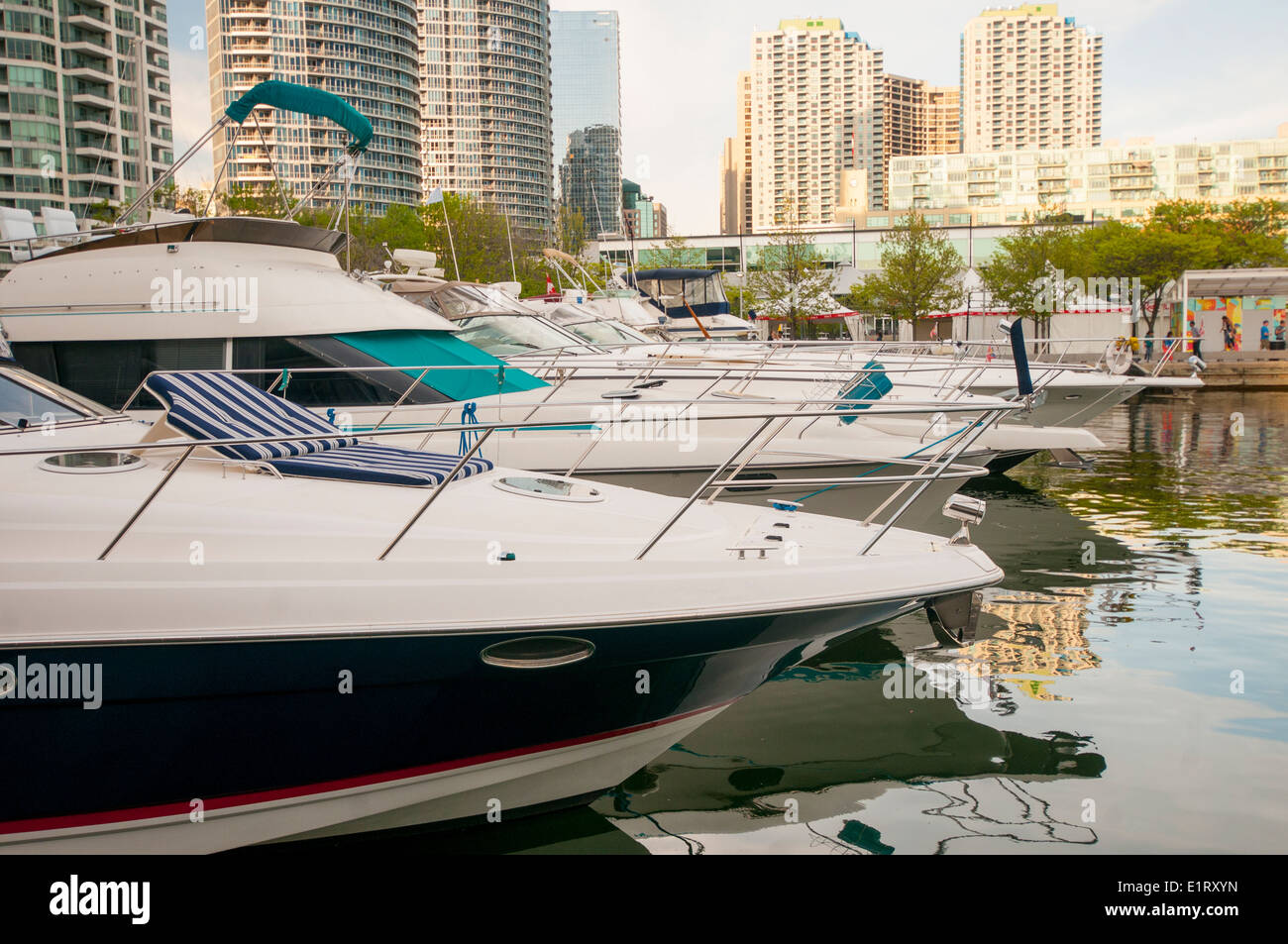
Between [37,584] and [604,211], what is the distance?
12437 centimetres

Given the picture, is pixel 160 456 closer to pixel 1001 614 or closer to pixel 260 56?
pixel 1001 614

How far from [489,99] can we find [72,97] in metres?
75.3

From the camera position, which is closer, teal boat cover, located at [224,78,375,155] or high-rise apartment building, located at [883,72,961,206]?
teal boat cover, located at [224,78,375,155]

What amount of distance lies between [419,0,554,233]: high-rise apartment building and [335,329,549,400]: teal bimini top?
129 m

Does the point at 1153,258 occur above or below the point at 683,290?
above

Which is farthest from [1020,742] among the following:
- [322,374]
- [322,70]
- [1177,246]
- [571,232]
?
[322,70]

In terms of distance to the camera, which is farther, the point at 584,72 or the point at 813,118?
the point at 584,72

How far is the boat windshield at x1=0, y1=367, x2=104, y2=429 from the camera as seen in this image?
13.9 ft

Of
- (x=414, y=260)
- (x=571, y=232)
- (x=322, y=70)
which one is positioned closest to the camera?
(x=414, y=260)

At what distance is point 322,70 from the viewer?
109812mm

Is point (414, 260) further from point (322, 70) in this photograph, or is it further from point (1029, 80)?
point (1029, 80)

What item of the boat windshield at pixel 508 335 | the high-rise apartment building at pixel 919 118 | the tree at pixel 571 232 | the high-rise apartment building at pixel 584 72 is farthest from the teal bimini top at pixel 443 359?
the high-rise apartment building at pixel 919 118

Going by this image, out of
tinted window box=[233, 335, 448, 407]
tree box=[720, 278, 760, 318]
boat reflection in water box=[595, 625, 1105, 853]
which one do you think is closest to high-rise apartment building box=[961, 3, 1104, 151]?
tree box=[720, 278, 760, 318]

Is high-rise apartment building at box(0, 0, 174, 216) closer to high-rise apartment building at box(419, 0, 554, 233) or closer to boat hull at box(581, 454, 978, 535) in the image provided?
boat hull at box(581, 454, 978, 535)
